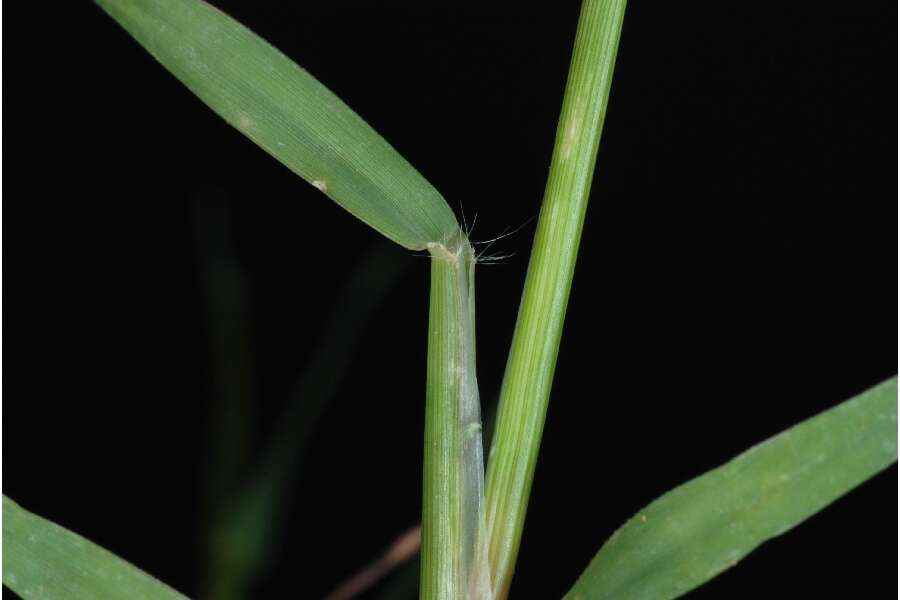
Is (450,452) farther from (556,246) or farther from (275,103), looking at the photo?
(275,103)

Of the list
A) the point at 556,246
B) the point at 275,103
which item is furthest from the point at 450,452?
the point at 275,103

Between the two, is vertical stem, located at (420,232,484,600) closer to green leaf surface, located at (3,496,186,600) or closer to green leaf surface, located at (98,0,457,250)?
green leaf surface, located at (98,0,457,250)

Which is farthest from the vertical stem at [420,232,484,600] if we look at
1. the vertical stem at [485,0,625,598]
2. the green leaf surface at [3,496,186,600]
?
the green leaf surface at [3,496,186,600]

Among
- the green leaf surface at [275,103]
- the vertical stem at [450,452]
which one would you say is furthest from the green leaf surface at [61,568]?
the green leaf surface at [275,103]

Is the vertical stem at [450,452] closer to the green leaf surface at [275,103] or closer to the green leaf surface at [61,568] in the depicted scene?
the green leaf surface at [275,103]

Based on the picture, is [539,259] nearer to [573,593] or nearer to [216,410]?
[573,593]

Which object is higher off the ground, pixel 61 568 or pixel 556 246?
pixel 556 246
